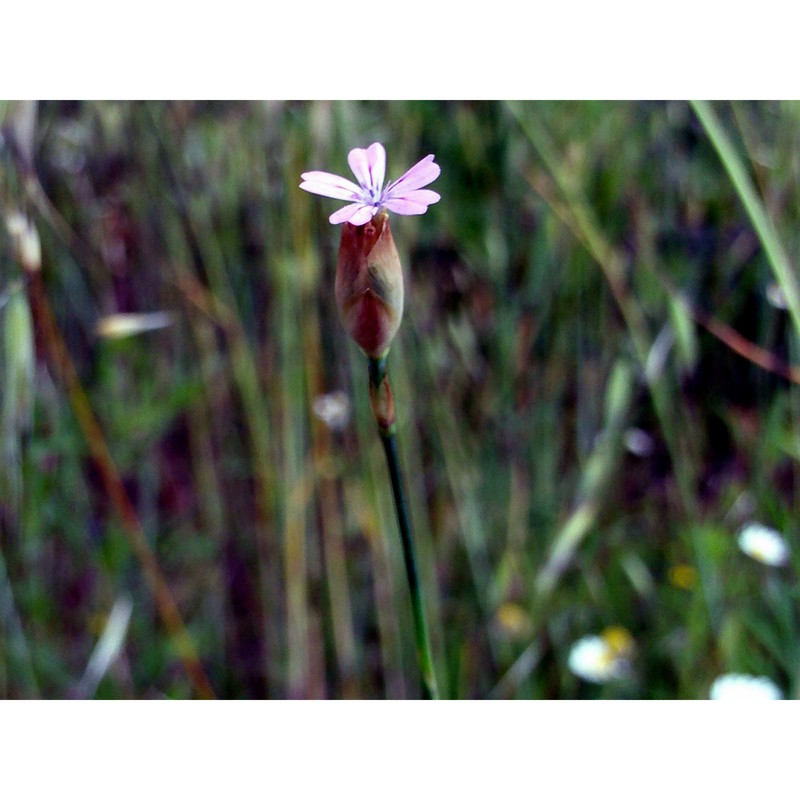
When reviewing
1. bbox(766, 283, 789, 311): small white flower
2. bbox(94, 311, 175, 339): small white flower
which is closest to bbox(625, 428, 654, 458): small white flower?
bbox(766, 283, 789, 311): small white flower

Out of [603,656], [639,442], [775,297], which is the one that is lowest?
[603,656]

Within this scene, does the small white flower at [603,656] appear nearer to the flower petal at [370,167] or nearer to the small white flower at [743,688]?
the small white flower at [743,688]

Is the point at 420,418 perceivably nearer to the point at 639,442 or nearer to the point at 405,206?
the point at 639,442

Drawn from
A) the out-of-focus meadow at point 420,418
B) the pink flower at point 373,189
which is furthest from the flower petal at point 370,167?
the out-of-focus meadow at point 420,418

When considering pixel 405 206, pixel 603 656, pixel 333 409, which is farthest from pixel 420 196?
pixel 603 656

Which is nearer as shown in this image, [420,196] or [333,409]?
[420,196]
